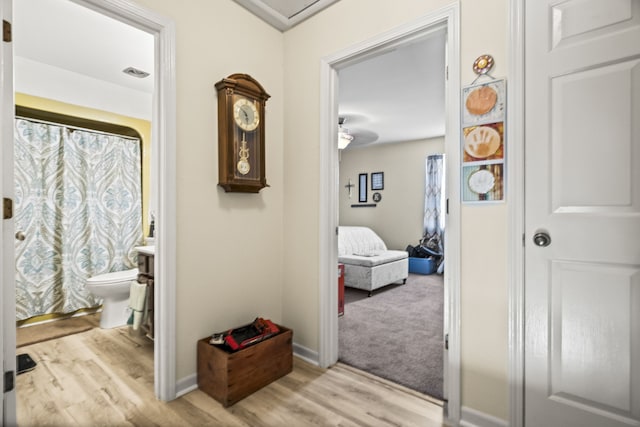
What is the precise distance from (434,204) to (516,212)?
4.79 metres

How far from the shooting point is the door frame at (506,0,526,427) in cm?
147

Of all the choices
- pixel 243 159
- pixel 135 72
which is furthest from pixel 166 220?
pixel 135 72

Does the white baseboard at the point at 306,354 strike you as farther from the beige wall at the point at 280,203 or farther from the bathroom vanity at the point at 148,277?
the bathroom vanity at the point at 148,277

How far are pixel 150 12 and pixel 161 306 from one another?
1.64 meters

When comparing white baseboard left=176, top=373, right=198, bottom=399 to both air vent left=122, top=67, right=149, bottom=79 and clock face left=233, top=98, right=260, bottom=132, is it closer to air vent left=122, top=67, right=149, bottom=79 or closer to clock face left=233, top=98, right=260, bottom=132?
clock face left=233, top=98, right=260, bottom=132

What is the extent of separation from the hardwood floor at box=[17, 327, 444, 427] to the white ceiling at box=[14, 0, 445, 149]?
6.94ft

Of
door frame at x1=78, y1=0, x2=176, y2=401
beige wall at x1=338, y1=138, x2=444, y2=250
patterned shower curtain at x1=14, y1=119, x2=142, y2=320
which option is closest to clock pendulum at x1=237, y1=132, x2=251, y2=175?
door frame at x1=78, y1=0, x2=176, y2=401

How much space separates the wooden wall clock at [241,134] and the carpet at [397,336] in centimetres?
149

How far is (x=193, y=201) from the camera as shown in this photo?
1954mm

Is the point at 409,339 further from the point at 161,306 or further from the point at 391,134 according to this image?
the point at 391,134

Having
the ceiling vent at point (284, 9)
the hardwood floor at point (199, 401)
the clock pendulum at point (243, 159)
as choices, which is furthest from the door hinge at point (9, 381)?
the ceiling vent at point (284, 9)

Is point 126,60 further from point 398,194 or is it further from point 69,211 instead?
point 398,194

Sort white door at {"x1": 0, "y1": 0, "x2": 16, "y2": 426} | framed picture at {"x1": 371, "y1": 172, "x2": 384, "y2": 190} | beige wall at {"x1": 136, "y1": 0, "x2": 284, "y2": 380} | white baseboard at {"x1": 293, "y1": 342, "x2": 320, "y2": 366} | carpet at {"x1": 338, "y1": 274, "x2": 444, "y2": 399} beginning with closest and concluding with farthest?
white door at {"x1": 0, "y1": 0, "x2": 16, "y2": 426}
beige wall at {"x1": 136, "y1": 0, "x2": 284, "y2": 380}
carpet at {"x1": 338, "y1": 274, "x2": 444, "y2": 399}
white baseboard at {"x1": 293, "y1": 342, "x2": 320, "y2": 366}
framed picture at {"x1": 371, "y1": 172, "x2": 384, "y2": 190}

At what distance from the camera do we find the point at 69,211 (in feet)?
10.5
